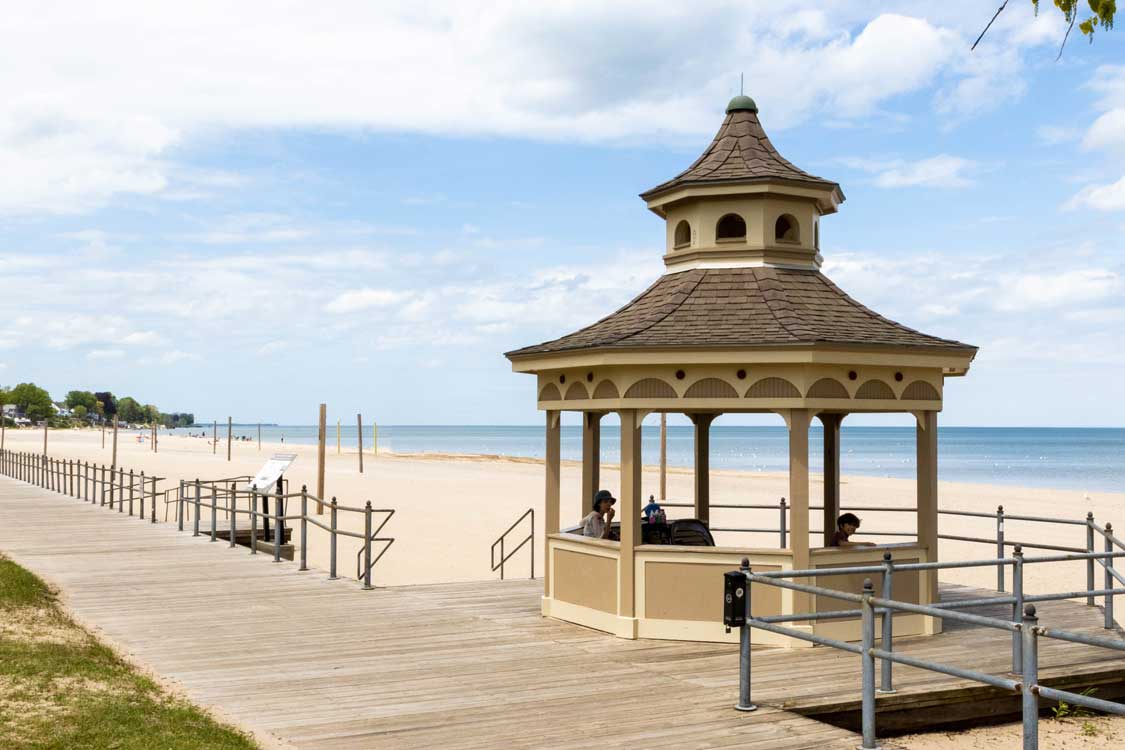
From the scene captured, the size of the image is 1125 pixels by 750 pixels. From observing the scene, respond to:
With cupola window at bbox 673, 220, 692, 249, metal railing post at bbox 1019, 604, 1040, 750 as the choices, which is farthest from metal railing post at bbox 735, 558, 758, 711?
cupola window at bbox 673, 220, 692, 249

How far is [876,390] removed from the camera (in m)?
10.6

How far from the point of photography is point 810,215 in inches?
468

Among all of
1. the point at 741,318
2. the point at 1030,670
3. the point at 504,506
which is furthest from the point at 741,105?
the point at 504,506

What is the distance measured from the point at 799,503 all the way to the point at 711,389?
133 cm

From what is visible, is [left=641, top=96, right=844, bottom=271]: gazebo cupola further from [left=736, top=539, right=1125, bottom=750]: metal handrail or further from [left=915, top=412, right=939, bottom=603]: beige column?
[left=736, top=539, right=1125, bottom=750]: metal handrail

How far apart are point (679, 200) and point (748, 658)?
5.65 meters

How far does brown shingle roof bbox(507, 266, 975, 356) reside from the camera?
33.6ft

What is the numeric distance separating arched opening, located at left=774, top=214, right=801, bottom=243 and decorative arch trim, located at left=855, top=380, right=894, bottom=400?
2.04 meters

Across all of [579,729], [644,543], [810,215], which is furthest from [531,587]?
[579,729]

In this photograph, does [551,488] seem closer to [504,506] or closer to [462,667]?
[462,667]

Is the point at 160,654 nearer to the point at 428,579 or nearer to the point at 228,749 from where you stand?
the point at 228,749

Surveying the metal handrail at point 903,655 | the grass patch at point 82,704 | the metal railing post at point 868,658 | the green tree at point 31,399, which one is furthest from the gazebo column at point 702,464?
the green tree at point 31,399

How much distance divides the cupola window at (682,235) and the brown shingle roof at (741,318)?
37 cm

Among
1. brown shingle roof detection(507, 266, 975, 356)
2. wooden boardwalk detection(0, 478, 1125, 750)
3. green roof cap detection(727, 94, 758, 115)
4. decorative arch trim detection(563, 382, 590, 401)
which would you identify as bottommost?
wooden boardwalk detection(0, 478, 1125, 750)
